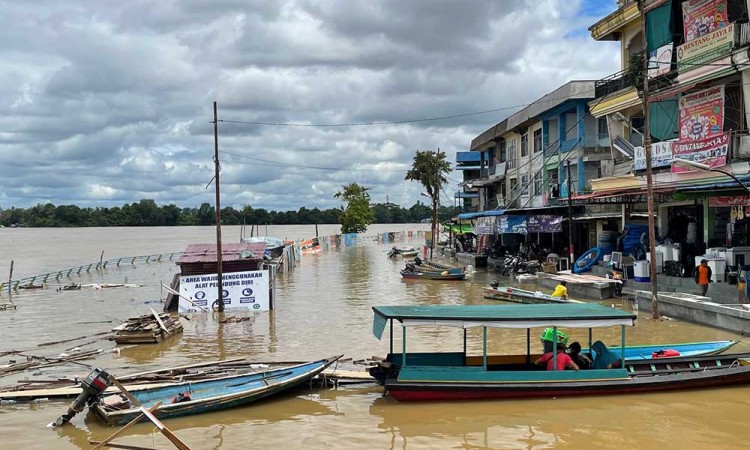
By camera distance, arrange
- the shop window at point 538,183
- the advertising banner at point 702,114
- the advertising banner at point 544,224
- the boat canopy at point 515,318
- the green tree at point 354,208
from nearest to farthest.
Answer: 1. the boat canopy at point 515,318
2. the advertising banner at point 702,114
3. the advertising banner at point 544,224
4. the shop window at point 538,183
5. the green tree at point 354,208

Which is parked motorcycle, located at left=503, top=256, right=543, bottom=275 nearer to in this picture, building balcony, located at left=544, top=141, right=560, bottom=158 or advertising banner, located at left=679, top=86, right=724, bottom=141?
building balcony, located at left=544, top=141, right=560, bottom=158

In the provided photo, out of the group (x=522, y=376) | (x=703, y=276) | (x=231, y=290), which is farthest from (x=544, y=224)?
(x=522, y=376)

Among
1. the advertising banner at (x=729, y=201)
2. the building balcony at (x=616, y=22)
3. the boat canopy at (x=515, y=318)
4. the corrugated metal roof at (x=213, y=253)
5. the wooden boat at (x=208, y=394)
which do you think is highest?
the building balcony at (x=616, y=22)

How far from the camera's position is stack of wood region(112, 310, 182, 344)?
20.5m

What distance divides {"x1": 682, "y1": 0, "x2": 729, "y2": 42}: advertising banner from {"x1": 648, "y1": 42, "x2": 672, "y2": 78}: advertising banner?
36.1 inches

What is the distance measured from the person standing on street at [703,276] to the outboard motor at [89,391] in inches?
734

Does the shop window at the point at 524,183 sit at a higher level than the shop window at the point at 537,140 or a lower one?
lower

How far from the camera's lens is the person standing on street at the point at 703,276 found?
71.3ft

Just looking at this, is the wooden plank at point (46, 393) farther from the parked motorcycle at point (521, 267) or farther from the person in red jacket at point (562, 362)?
the parked motorcycle at point (521, 267)

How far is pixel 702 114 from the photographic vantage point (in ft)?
79.6

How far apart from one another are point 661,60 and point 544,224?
1191 cm

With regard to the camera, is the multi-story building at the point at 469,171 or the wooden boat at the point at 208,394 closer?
the wooden boat at the point at 208,394

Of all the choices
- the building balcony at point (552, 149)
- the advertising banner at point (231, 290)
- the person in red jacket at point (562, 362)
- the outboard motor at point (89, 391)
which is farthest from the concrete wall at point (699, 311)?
the building balcony at point (552, 149)

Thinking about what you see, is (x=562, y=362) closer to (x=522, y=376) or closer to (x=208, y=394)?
(x=522, y=376)
